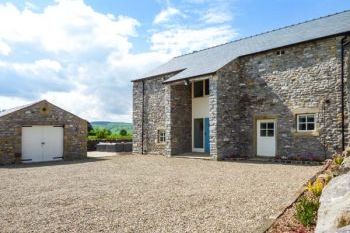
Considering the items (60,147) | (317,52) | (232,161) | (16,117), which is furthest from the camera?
(60,147)

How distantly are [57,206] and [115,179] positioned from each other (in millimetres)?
3892

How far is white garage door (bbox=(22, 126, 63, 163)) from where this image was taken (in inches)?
727

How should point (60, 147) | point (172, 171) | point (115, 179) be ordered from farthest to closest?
point (60, 147)
point (172, 171)
point (115, 179)

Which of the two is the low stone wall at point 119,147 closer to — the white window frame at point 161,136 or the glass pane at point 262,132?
the white window frame at point 161,136

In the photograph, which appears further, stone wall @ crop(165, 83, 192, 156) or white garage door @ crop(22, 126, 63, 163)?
stone wall @ crop(165, 83, 192, 156)

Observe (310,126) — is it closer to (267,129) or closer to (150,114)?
(267,129)

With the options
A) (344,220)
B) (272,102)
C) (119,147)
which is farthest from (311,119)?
(119,147)

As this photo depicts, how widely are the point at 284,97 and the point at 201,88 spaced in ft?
19.0

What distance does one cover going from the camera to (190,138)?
20.7 meters

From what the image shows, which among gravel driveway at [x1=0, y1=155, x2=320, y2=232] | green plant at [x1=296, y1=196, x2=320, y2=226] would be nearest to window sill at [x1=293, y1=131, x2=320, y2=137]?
gravel driveway at [x1=0, y1=155, x2=320, y2=232]

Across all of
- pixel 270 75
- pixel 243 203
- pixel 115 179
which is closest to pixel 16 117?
pixel 115 179

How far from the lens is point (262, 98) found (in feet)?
55.4

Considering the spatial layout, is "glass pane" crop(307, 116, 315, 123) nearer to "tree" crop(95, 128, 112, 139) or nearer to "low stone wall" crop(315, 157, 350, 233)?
"low stone wall" crop(315, 157, 350, 233)

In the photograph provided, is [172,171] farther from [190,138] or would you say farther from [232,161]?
[190,138]
